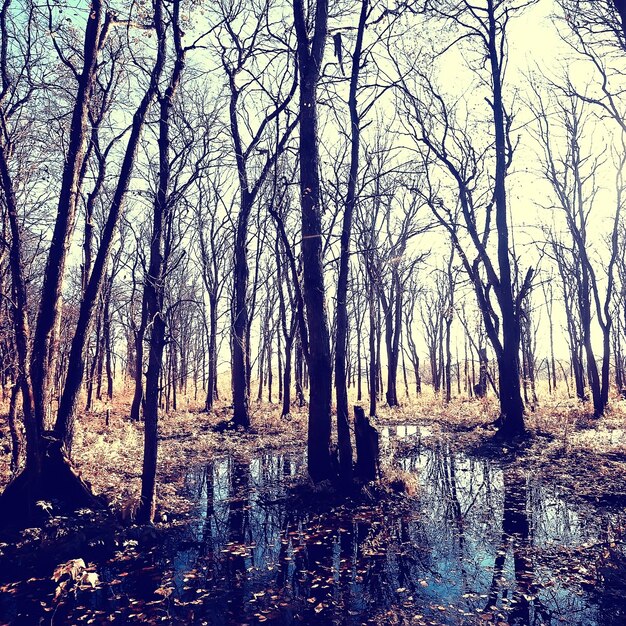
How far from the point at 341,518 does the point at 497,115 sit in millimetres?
12936

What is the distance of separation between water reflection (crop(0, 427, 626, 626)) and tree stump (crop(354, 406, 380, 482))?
83cm

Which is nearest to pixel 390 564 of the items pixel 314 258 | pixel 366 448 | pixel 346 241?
pixel 366 448

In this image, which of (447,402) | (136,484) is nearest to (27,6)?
(136,484)

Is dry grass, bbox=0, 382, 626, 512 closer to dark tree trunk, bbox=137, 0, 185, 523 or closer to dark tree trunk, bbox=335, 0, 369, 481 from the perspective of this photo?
dark tree trunk, bbox=137, 0, 185, 523

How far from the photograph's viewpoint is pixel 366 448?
27.3 ft

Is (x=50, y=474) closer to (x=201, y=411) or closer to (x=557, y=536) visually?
(x=557, y=536)

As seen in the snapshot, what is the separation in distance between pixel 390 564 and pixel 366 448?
2.98 meters

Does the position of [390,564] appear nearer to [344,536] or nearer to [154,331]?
[344,536]

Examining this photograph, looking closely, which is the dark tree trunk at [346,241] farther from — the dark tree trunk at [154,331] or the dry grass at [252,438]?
the dark tree trunk at [154,331]

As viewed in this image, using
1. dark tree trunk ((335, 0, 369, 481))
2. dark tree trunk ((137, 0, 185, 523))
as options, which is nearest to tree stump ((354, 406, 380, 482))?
dark tree trunk ((335, 0, 369, 481))

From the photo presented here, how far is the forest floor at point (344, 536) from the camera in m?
4.43

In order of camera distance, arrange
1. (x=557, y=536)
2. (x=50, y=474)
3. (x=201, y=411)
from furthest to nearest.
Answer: (x=201, y=411)
(x=50, y=474)
(x=557, y=536)

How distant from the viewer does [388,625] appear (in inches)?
160

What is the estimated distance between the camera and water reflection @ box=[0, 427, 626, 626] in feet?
14.2
